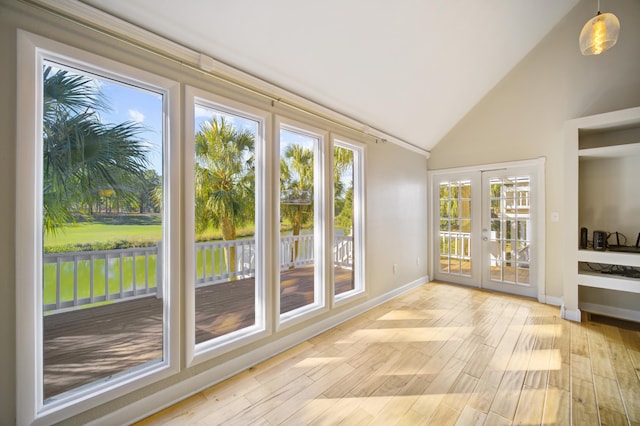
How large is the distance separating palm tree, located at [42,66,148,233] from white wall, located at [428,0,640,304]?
4.14 meters

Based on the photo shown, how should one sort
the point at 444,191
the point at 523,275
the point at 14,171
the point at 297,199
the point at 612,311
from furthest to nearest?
the point at 444,191 < the point at 523,275 < the point at 612,311 < the point at 297,199 < the point at 14,171

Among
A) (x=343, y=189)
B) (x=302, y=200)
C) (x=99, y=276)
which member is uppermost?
(x=343, y=189)

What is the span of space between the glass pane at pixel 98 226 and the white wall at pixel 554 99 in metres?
4.05

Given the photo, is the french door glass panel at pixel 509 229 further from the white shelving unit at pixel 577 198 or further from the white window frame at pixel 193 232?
the white window frame at pixel 193 232

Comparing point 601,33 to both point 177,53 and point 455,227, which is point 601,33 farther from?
point 455,227

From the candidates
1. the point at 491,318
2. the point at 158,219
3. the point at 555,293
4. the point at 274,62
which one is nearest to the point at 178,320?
the point at 158,219

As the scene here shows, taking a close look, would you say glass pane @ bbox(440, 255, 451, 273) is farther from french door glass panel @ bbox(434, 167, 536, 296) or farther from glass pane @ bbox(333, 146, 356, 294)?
glass pane @ bbox(333, 146, 356, 294)

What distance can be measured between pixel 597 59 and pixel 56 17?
5.46m

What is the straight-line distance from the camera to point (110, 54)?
1.59 metres

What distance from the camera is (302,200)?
291 cm

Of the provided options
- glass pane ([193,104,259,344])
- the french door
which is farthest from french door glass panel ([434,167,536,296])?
glass pane ([193,104,259,344])

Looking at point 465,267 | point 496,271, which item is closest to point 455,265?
point 465,267

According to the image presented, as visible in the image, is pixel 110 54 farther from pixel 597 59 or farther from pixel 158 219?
pixel 597 59

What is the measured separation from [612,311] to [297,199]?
4.19 meters
